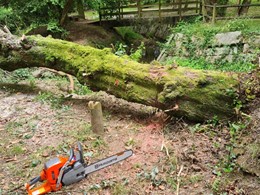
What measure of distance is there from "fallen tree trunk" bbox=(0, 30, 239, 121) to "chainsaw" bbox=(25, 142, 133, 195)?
192 cm

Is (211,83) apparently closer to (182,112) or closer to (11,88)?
(182,112)

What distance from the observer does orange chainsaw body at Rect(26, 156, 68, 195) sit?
3.90m

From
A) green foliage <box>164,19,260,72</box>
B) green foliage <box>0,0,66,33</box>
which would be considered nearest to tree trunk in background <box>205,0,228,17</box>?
green foliage <box>164,19,260,72</box>

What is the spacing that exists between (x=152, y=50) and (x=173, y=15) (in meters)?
2.31

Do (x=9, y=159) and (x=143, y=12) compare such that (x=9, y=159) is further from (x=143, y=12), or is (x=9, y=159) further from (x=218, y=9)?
(x=218, y=9)

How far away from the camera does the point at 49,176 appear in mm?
3943

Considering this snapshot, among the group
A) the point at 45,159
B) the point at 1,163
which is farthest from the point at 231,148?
the point at 1,163

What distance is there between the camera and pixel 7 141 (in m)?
5.55

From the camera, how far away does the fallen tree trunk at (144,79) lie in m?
5.29

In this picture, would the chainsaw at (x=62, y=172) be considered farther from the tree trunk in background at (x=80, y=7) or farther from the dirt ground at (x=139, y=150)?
the tree trunk in background at (x=80, y=7)

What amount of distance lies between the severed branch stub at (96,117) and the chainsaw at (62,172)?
112 centimetres

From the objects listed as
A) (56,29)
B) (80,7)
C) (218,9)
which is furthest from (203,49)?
(80,7)

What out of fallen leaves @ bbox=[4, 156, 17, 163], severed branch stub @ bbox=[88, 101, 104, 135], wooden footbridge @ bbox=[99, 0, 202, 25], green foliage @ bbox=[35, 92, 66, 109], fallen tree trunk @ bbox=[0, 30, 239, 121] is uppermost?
wooden footbridge @ bbox=[99, 0, 202, 25]

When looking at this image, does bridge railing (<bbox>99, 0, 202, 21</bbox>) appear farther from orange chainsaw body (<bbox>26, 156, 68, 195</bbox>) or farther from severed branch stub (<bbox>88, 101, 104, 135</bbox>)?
orange chainsaw body (<bbox>26, 156, 68, 195</bbox>)
